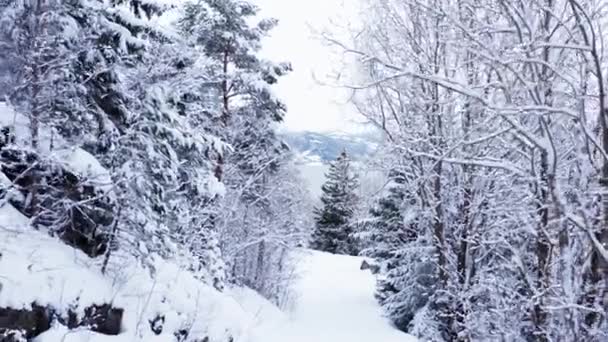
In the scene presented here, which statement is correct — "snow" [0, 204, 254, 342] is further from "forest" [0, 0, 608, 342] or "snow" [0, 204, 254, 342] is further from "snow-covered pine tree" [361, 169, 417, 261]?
"snow-covered pine tree" [361, 169, 417, 261]

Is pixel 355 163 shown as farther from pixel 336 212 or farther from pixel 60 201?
pixel 336 212

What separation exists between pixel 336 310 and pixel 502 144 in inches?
463

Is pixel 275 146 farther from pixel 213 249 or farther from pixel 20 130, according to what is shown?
pixel 20 130

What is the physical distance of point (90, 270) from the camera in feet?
19.9

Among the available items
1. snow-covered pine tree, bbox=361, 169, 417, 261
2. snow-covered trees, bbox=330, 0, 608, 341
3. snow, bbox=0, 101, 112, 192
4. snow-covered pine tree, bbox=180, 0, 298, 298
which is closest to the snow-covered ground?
snow, bbox=0, 101, 112, 192

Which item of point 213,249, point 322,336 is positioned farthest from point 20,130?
point 322,336

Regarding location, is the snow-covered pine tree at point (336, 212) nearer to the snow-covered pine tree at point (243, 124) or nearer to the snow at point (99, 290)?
the snow-covered pine tree at point (243, 124)

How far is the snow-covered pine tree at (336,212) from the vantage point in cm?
3269

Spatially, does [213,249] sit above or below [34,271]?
below

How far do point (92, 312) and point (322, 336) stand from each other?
340 inches

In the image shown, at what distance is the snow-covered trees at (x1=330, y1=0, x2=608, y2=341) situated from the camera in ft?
16.4

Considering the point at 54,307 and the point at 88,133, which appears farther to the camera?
the point at 88,133

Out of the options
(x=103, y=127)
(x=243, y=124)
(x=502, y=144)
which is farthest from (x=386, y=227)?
(x=103, y=127)

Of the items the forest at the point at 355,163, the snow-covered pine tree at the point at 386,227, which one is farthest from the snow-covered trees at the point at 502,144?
the snow-covered pine tree at the point at 386,227
